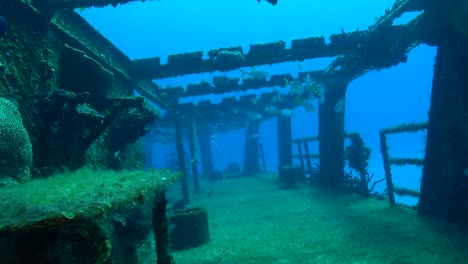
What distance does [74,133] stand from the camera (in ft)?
19.0

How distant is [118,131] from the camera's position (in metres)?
7.46

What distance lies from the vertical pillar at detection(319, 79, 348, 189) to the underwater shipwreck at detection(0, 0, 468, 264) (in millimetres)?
50

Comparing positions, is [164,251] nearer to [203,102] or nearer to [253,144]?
[203,102]

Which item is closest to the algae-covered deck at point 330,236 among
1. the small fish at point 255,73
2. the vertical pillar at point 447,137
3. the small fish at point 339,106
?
the vertical pillar at point 447,137

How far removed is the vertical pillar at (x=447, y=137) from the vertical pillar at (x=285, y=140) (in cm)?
1384

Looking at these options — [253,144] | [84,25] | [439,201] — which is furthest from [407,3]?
[253,144]

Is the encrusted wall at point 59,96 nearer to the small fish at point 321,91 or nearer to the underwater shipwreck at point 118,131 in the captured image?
the underwater shipwreck at point 118,131

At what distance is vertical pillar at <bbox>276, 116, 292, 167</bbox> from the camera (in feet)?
72.5

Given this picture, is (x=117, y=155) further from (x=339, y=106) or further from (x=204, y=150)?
(x=204, y=150)

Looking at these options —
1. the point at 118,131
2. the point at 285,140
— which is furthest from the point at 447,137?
the point at 285,140

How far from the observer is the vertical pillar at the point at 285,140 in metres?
22.1

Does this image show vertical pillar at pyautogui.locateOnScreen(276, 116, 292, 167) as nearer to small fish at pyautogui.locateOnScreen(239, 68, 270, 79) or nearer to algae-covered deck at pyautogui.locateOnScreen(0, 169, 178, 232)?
small fish at pyautogui.locateOnScreen(239, 68, 270, 79)

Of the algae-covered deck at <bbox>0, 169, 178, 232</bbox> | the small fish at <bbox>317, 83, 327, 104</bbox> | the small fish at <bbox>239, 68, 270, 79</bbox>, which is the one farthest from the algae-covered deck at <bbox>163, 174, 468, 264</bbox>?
the small fish at <bbox>239, 68, 270, 79</bbox>

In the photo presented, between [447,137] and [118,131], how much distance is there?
7.35 meters
